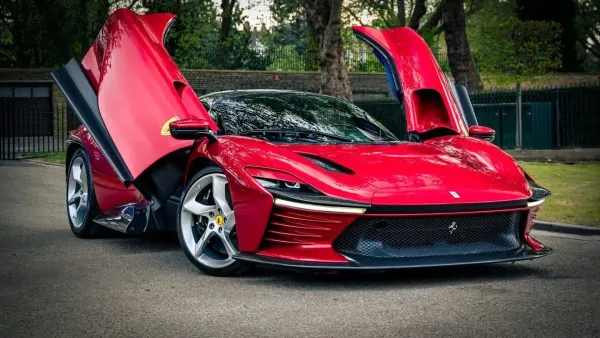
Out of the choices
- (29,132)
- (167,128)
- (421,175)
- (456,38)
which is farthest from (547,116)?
(29,132)

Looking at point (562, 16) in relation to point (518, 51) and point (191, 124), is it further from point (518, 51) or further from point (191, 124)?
point (191, 124)

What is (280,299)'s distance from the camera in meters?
5.56

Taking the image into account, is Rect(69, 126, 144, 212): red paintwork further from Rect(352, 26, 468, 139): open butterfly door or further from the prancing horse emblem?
the prancing horse emblem

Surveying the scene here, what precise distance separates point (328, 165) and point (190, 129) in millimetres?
1059

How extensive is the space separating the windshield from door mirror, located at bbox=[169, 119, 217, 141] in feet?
1.48

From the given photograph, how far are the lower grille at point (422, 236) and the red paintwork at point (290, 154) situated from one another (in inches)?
3.7

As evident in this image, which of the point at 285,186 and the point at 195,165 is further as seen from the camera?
the point at 195,165

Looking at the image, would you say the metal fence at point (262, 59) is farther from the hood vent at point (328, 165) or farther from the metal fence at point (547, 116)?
the hood vent at point (328, 165)

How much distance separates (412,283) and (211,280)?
4.42 feet

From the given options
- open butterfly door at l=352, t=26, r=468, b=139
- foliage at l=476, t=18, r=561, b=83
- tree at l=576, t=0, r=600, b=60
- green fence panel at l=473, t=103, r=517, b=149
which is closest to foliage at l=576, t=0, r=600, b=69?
tree at l=576, t=0, r=600, b=60

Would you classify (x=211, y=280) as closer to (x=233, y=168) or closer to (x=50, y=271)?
(x=233, y=168)

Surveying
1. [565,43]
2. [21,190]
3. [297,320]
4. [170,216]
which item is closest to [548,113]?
[21,190]

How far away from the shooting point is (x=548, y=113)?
21969 mm

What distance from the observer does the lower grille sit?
5.72m
